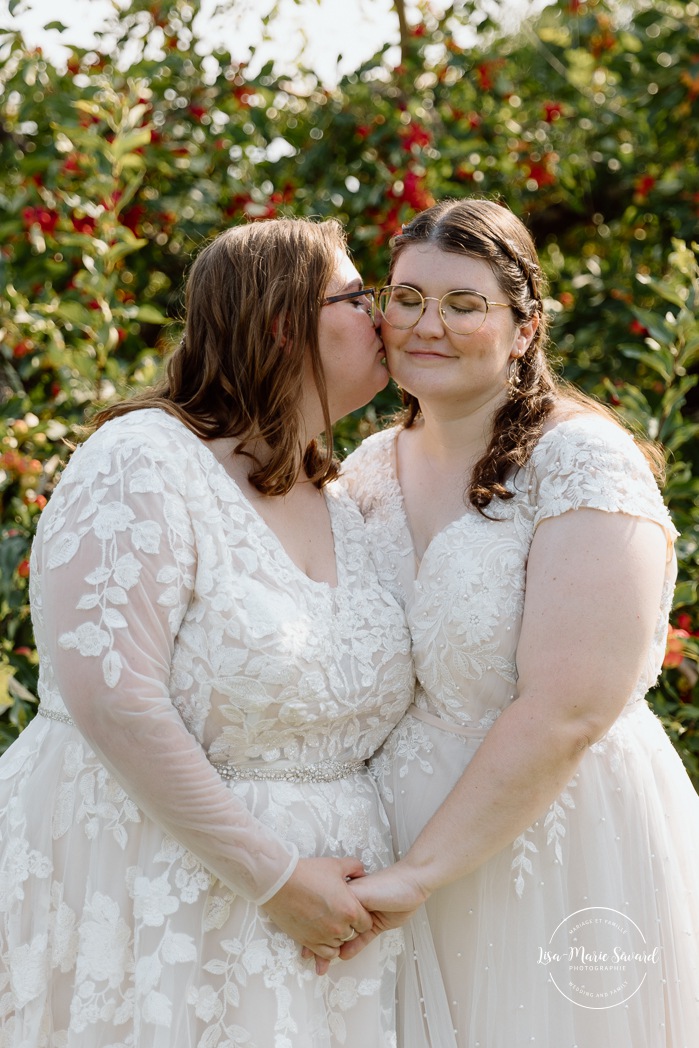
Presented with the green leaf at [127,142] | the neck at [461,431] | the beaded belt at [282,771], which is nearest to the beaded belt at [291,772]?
the beaded belt at [282,771]

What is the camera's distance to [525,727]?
1.97 m

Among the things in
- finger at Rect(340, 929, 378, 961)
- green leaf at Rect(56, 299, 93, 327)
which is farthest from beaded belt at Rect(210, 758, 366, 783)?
green leaf at Rect(56, 299, 93, 327)

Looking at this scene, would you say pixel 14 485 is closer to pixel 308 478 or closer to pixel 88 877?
pixel 308 478

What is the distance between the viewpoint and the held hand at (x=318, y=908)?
74.0 inches

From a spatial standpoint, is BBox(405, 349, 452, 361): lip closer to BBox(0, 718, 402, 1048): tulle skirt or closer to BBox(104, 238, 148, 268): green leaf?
BBox(0, 718, 402, 1048): tulle skirt

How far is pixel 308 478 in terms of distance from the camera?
240 cm

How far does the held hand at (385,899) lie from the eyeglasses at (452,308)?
3.49 feet

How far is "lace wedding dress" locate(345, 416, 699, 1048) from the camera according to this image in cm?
202

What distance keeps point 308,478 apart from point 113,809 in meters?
0.83

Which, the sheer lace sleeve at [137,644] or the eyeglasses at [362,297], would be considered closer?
the sheer lace sleeve at [137,644]

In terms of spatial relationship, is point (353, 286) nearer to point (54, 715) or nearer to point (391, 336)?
point (391, 336)

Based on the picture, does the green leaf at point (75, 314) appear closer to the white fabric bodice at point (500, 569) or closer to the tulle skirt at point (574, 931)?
the white fabric bodice at point (500, 569)

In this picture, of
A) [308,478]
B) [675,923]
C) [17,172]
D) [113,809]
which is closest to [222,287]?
[308,478]

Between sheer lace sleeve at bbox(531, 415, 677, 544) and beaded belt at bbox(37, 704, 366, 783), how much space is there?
611 mm
